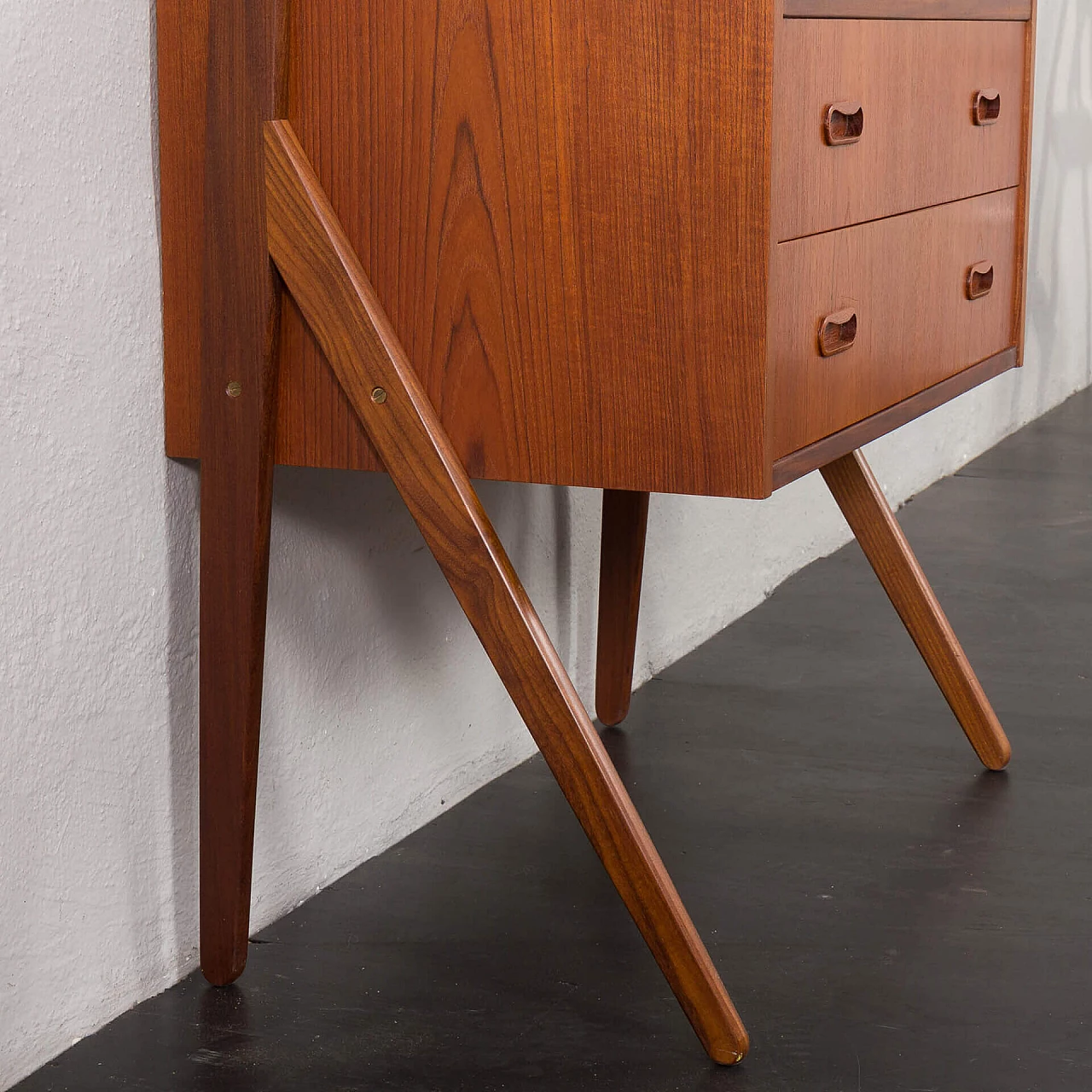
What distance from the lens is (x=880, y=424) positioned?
1.48 metres

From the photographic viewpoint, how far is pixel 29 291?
125cm

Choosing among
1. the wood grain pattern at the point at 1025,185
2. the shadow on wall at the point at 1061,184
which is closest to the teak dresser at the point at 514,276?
the wood grain pattern at the point at 1025,185

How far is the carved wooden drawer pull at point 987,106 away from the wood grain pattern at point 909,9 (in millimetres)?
79

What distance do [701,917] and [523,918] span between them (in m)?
0.18

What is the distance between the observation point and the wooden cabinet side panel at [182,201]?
1.31 meters

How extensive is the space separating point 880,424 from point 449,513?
46 cm

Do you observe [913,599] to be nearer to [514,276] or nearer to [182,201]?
[514,276]

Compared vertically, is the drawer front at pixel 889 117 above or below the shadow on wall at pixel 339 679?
above

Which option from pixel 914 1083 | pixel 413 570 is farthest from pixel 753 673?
pixel 914 1083

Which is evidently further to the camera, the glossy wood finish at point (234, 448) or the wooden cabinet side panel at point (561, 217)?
the glossy wood finish at point (234, 448)

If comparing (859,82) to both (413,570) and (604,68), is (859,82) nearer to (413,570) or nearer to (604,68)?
(604,68)

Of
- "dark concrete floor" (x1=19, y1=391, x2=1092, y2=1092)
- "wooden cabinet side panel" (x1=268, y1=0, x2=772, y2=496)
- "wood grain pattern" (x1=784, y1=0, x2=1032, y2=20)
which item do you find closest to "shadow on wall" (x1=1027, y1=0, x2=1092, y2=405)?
"dark concrete floor" (x1=19, y1=391, x2=1092, y2=1092)

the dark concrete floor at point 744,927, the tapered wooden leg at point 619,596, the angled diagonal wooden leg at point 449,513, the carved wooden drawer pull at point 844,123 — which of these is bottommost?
the dark concrete floor at point 744,927

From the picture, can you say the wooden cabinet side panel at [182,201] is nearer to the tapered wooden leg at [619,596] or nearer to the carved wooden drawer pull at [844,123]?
the carved wooden drawer pull at [844,123]
